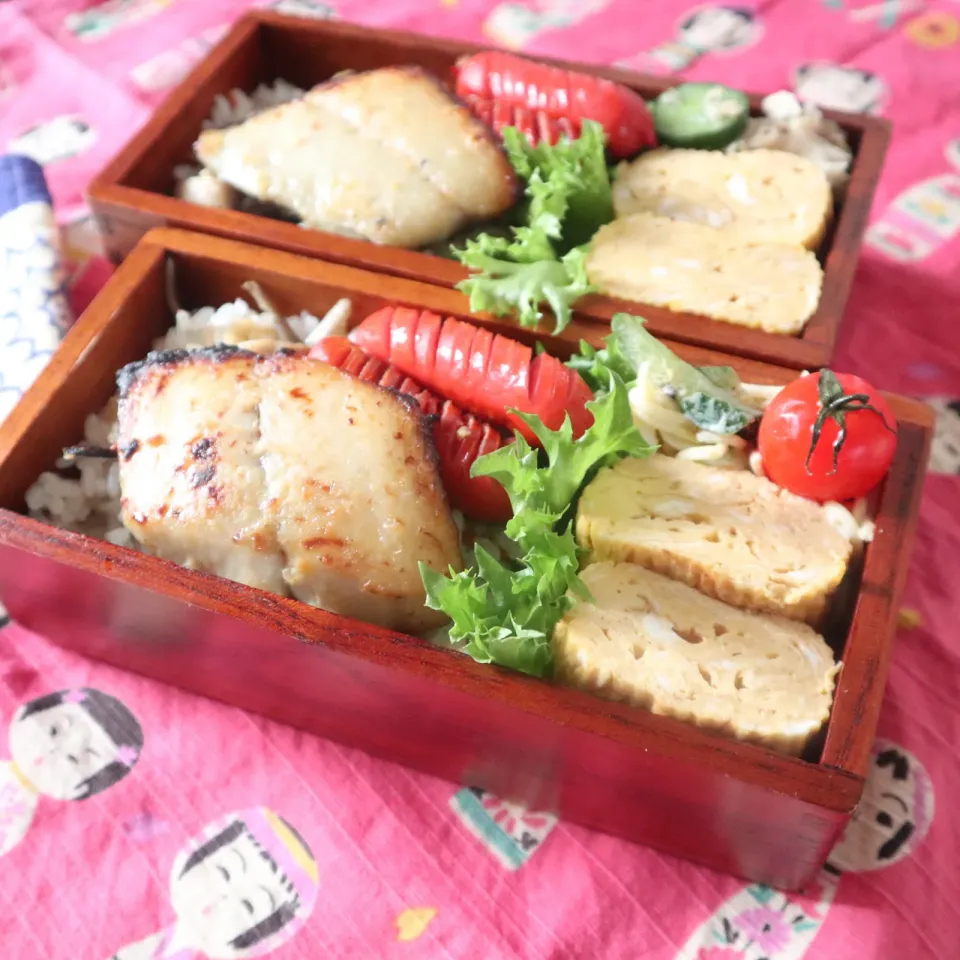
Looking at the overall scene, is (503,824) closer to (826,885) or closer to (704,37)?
(826,885)

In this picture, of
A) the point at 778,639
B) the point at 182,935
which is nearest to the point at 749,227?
the point at 778,639

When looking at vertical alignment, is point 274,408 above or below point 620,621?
above

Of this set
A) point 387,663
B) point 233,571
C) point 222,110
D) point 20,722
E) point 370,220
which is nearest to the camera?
point 387,663

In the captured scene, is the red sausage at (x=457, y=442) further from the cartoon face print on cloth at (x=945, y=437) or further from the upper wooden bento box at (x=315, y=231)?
the cartoon face print on cloth at (x=945, y=437)

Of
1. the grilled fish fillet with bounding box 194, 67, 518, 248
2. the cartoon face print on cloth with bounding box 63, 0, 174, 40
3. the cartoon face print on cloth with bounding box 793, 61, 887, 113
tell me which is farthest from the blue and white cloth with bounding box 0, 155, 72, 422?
the cartoon face print on cloth with bounding box 793, 61, 887, 113

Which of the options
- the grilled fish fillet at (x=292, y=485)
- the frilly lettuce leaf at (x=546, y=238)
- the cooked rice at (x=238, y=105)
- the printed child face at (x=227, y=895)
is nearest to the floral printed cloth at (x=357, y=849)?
the printed child face at (x=227, y=895)

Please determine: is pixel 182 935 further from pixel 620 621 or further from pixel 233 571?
pixel 620 621

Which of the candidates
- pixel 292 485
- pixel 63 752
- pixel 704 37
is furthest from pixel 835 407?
pixel 704 37

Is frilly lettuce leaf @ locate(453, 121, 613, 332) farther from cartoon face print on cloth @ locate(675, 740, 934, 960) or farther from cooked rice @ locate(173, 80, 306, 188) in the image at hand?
cartoon face print on cloth @ locate(675, 740, 934, 960)
